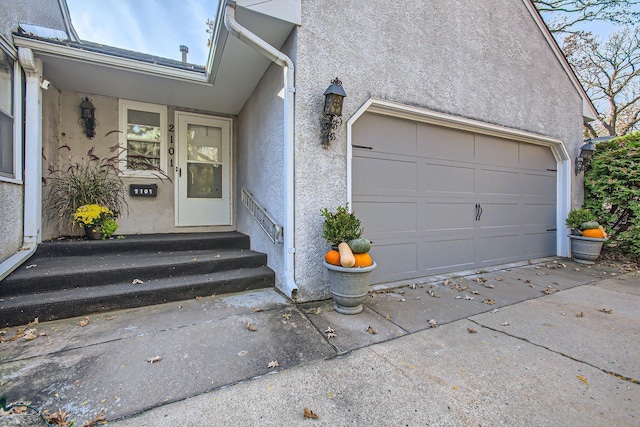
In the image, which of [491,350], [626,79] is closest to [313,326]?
[491,350]

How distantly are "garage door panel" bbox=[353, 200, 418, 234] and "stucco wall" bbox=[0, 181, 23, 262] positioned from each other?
3885 mm

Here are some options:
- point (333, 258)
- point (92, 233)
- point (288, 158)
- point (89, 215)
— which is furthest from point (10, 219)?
point (333, 258)

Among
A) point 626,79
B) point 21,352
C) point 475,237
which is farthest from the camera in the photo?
point 626,79

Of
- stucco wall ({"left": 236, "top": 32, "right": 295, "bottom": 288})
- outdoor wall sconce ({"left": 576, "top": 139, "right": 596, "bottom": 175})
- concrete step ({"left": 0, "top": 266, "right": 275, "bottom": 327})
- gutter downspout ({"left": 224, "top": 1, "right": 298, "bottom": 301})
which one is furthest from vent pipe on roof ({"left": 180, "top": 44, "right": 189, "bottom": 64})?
outdoor wall sconce ({"left": 576, "top": 139, "right": 596, "bottom": 175})

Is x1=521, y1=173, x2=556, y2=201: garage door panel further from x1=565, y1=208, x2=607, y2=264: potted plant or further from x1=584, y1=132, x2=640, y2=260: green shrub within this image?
x1=584, y1=132, x2=640, y2=260: green shrub

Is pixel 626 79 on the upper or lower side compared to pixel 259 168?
upper

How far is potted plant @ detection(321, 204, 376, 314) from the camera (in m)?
2.76

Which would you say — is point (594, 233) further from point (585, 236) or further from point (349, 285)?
point (349, 285)

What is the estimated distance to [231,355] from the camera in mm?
2104

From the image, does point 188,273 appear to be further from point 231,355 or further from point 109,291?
point 231,355

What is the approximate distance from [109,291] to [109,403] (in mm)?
1585

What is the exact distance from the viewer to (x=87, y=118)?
4285 millimetres

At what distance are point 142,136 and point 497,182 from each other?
Result: 627cm

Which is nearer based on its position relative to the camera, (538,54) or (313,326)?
(313,326)
